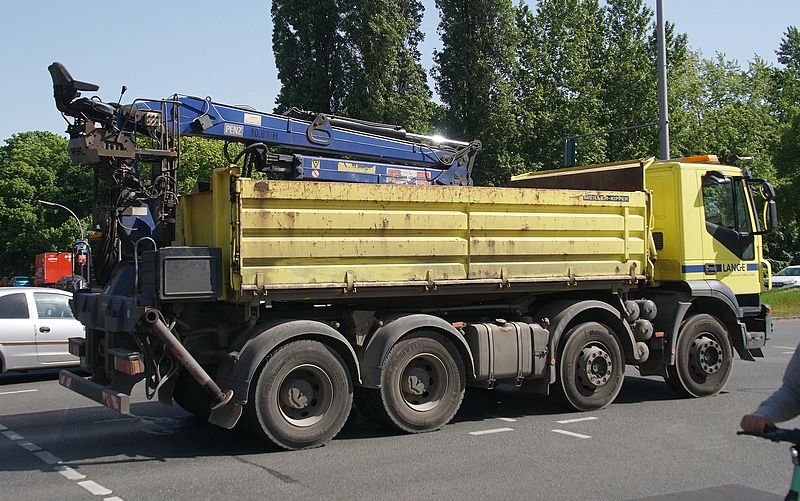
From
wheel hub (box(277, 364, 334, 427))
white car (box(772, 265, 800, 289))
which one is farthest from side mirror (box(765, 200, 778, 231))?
white car (box(772, 265, 800, 289))

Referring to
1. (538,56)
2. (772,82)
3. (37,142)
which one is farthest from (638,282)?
(37,142)

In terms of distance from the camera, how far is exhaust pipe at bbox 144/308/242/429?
723cm

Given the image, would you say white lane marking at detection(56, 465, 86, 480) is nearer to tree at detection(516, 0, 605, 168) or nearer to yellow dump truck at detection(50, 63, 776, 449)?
yellow dump truck at detection(50, 63, 776, 449)

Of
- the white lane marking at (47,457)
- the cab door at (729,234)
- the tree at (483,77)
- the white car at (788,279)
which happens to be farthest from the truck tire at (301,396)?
the white car at (788,279)

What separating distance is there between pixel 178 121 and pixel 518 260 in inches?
160

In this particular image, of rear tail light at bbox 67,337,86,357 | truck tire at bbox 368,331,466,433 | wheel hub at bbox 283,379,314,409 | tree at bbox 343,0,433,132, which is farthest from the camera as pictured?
tree at bbox 343,0,433,132

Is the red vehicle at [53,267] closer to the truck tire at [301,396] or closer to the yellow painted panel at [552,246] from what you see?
the yellow painted panel at [552,246]

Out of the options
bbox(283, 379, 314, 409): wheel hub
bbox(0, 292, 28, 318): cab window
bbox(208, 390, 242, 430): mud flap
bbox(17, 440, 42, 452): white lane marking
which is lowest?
bbox(17, 440, 42, 452): white lane marking

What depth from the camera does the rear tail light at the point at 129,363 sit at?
729 cm

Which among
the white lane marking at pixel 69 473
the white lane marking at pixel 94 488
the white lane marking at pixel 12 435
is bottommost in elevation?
the white lane marking at pixel 94 488

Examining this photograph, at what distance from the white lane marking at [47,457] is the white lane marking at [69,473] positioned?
9.8 inches

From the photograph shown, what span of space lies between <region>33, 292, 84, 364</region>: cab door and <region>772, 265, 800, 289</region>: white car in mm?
34427

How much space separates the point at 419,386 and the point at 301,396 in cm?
131

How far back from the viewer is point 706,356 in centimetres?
1048
